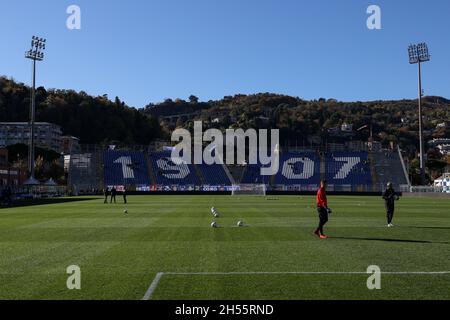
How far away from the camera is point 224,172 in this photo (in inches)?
3558

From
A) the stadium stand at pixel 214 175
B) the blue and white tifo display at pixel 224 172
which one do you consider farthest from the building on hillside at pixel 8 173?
the stadium stand at pixel 214 175

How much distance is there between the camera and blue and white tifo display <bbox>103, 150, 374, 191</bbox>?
274ft

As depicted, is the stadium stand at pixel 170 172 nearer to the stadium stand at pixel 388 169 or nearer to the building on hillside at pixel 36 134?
the stadium stand at pixel 388 169

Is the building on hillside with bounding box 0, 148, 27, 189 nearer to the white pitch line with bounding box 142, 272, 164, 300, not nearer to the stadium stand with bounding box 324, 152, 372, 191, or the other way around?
the stadium stand with bounding box 324, 152, 372, 191

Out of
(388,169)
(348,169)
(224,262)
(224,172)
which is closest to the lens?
(224,262)

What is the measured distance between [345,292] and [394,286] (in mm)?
1055

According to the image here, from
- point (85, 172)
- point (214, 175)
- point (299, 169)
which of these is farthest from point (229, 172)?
point (85, 172)

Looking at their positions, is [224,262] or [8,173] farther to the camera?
[8,173]

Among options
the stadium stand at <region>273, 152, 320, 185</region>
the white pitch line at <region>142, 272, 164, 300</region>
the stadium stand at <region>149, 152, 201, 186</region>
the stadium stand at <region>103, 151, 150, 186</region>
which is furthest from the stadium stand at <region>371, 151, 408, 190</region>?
the white pitch line at <region>142, 272, 164, 300</region>

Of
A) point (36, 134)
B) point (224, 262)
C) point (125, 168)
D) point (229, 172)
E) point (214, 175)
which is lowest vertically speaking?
point (224, 262)

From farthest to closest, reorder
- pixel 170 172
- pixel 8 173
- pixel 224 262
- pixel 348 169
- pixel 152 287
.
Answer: pixel 170 172
pixel 348 169
pixel 8 173
pixel 224 262
pixel 152 287

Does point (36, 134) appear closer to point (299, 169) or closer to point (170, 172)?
point (170, 172)

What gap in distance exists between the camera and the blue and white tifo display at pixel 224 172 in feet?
274

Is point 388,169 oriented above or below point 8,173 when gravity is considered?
above
